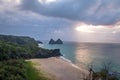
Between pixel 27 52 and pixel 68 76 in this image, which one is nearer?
pixel 68 76

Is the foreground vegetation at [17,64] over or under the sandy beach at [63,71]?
over

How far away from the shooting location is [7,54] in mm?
105062

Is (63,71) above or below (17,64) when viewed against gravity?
below

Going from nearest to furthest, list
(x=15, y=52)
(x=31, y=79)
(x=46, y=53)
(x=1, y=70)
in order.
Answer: (x=1, y=70), (x=31, y=79), (x=15, y=52), (x=46, y=53)

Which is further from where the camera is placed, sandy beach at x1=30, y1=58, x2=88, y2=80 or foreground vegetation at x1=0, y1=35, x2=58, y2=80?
sandy beach at x1=30, y1=58, x2=88, y2=80

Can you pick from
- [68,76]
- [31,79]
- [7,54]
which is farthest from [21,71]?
[7,54]

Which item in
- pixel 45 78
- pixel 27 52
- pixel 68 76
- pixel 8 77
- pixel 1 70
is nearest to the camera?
pixel 8 77

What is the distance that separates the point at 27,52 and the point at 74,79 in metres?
60.6

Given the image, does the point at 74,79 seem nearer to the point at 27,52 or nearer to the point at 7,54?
the point at 7,54

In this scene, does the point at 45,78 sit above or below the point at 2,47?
below

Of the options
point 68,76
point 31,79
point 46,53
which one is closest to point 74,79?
point 68,76

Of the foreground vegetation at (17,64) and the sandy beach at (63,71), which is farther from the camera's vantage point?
the sandy beach at (63,71)

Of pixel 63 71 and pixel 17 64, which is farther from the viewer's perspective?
pixel 63 71

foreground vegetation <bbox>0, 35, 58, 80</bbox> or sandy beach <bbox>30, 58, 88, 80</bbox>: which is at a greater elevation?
foreground vegetation <bbox>0, 35, 58, 80</bbox>
